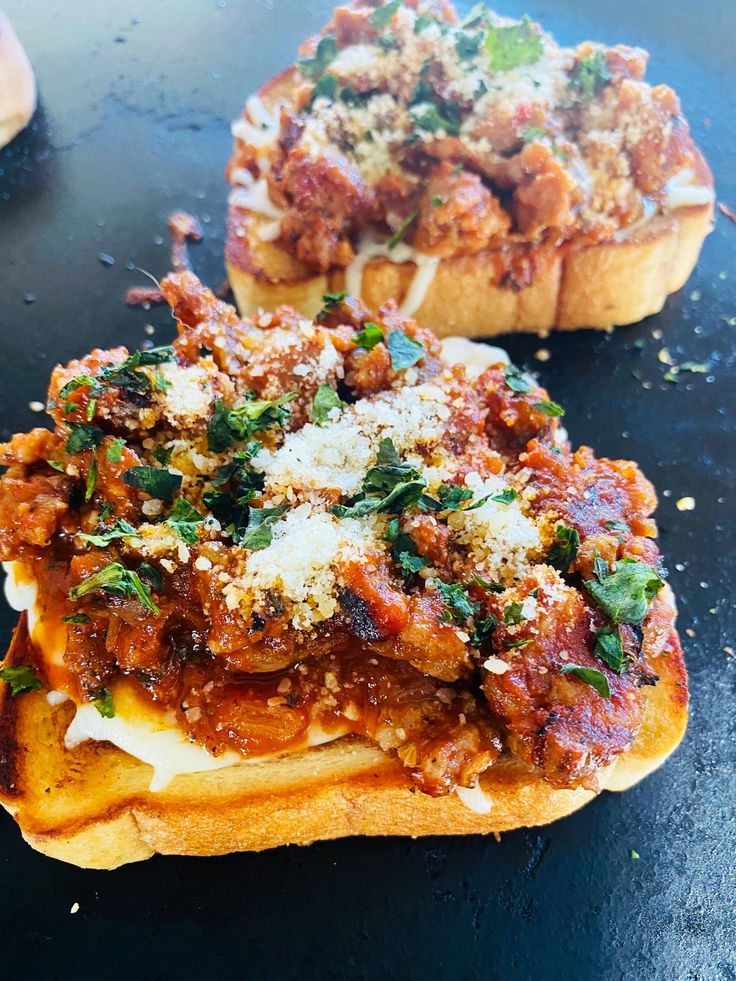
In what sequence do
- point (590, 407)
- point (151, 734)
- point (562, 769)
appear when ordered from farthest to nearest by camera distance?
point (590, 407), point (151, 734), point (562, 769)

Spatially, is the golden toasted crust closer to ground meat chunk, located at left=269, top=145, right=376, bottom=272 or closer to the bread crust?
ground meat chunk, located at left=269, top=145, right=376, bottom=272

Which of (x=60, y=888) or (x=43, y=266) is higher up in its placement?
(x=43, y=266)

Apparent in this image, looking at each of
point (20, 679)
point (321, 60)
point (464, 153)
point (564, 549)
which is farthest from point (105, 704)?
point (321, 60)

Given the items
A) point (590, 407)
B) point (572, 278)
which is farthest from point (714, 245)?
point (590, 407)

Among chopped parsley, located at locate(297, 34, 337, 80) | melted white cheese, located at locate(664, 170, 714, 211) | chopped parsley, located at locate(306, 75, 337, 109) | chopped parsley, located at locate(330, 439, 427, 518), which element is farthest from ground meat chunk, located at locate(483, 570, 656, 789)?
chopped parsley, located at locate(297, 34, 337, 80)

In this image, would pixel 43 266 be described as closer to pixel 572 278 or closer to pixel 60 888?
pixel 572 278

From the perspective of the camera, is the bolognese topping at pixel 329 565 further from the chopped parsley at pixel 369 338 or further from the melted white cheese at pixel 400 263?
the melted white cheese at pixel 400 263

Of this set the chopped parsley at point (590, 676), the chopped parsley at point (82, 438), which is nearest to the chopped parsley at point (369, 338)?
the chopped parsley at point (82, 438)
